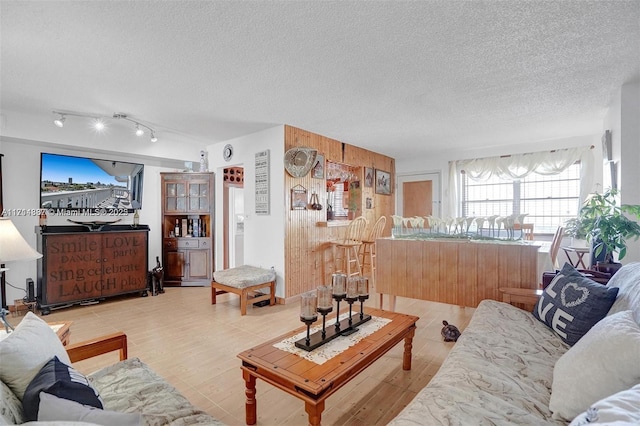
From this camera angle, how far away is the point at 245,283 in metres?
3.75

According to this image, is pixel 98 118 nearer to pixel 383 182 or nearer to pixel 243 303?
pixel 243 303

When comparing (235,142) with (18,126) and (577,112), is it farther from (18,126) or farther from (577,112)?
(577,112)

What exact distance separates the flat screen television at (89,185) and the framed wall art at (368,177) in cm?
392

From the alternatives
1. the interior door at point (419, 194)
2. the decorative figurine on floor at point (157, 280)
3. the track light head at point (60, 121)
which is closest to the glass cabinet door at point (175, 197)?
the decorative figurine on floor at point (157, 280)

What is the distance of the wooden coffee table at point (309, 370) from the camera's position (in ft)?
4.66

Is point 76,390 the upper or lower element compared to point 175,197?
lower

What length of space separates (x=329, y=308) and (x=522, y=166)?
17.2 feet

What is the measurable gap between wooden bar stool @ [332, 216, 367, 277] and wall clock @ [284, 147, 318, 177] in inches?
50.6

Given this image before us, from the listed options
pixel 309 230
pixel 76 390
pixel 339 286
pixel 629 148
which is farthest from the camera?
pixel 309 230

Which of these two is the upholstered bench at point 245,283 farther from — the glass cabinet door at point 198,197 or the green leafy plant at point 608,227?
the green leafy plant at point 608,227

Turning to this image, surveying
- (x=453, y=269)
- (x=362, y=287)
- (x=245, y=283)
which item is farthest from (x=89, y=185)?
(x=453, y=269)

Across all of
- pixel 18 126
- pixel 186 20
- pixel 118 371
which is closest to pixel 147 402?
pixel 118 371

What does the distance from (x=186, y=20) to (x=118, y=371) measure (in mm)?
2090

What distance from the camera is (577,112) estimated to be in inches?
148
